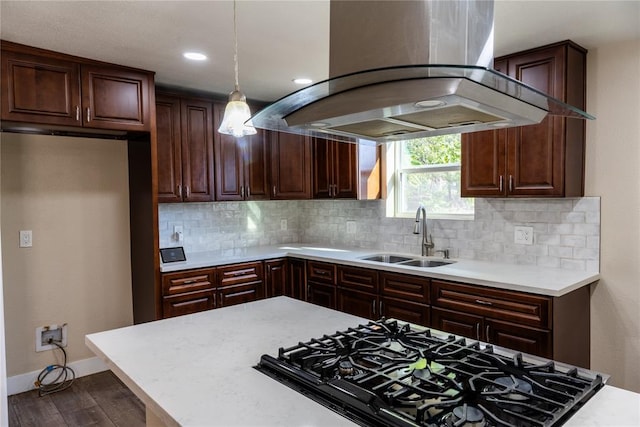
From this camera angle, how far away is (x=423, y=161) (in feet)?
12.5

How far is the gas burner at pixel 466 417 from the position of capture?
941mm

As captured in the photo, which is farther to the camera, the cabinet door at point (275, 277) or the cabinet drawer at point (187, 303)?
the cabinet door at point (275, 277)

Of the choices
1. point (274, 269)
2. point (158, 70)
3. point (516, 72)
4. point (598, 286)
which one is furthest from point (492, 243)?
point (158, 70)

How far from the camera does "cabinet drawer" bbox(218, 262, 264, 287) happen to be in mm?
3605

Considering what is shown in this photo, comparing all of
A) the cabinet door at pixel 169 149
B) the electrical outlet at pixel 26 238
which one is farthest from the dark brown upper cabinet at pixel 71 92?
the electrical outlet at pixel 26 238

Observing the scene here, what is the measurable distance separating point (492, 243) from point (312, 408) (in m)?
2.59

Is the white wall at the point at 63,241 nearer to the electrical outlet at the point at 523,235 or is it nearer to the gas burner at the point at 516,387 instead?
the electrical outlet at the point at 523,235

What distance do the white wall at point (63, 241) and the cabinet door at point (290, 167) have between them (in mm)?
1358

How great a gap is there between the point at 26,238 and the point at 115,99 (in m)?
1.21

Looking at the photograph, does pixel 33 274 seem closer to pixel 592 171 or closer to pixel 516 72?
pixel 516 72

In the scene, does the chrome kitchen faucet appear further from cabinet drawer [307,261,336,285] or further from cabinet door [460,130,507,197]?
cabinet drawer [307,261,336,285]

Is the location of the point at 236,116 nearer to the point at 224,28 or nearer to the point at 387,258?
the point at 224,28

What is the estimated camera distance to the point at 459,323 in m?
2.80

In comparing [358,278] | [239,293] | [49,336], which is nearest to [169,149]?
[239,293]
